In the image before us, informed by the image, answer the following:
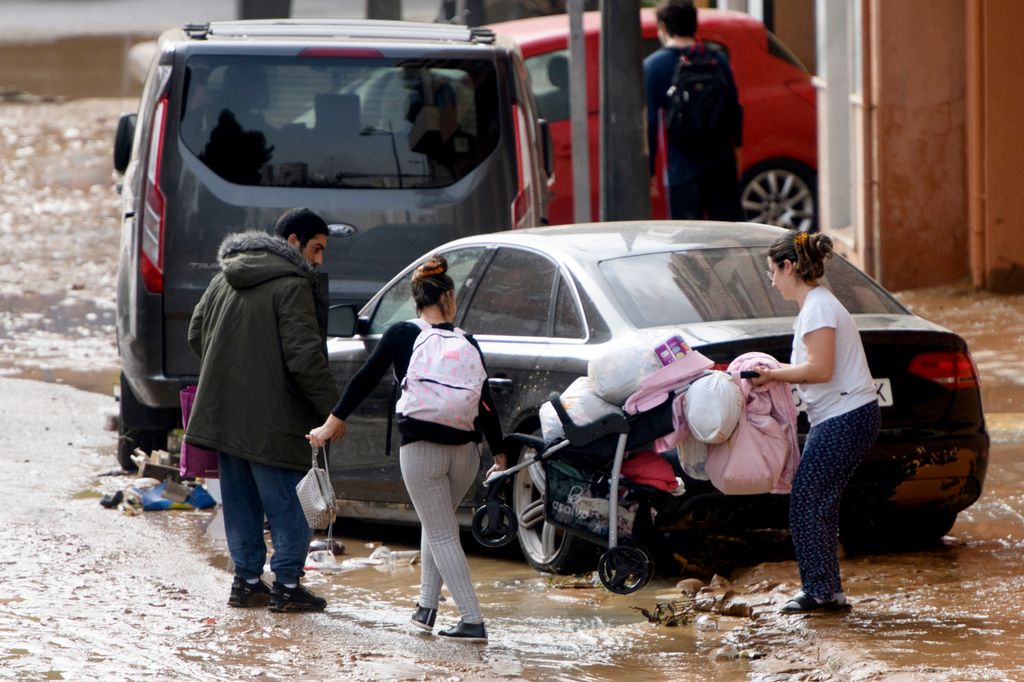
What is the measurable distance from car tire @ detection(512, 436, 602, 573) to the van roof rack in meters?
2.79

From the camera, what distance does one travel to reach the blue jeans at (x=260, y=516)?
24.6 ft

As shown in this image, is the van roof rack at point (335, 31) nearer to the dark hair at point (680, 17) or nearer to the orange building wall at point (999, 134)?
the dark hair at point (680, 17)

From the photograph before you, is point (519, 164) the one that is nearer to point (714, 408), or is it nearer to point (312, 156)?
point (312, 156)

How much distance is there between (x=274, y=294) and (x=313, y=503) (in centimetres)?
82

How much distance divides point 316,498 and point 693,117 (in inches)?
210

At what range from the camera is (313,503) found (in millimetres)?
7219

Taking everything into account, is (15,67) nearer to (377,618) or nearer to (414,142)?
(414,142)

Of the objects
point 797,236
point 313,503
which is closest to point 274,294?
point 313,503

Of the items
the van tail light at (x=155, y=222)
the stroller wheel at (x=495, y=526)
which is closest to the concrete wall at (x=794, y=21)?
the van tail light at (x=155, y=222)

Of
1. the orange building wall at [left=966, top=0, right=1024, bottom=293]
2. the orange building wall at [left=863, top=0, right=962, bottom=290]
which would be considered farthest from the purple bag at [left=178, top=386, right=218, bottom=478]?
the orange building wall at [left=863, top=0, right=962, bottom=290]

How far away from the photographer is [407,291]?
8.78 m

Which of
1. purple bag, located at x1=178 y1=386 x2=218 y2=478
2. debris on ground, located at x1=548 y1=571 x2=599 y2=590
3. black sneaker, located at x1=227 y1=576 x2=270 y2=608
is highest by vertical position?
purple bag, located at x1=178 y1=386 x2=218 y2=478

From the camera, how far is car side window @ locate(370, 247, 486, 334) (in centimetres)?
863

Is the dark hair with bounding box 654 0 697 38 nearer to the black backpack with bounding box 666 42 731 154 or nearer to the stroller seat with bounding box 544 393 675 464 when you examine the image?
the black backpack with bounding box 666 42 731 154
